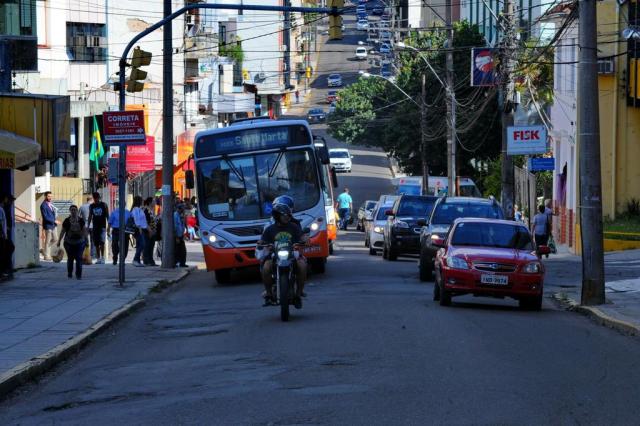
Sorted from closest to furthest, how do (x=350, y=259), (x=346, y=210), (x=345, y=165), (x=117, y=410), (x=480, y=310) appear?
(x=117, y=410) < (x=480, y=310) < (x=350, y=259) < (x=346, y=210) < (x=345, y=165)

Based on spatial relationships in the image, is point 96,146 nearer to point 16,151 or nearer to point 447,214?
point 447,214

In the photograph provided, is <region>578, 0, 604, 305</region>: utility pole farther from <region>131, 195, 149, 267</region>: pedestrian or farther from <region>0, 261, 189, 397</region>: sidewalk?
<region>131, 195, 149, 267</region>: pedestrian

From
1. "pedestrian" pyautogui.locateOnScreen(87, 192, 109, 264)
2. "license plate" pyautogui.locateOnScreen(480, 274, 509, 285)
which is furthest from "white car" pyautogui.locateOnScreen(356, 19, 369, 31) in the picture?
"license plate" pyautogui.locateOnScreen(480, 274, 509, 285)

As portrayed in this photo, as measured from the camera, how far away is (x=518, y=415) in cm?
891

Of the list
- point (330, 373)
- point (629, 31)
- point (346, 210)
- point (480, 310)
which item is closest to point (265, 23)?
point (346, 210)

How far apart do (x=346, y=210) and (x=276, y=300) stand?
4458cm

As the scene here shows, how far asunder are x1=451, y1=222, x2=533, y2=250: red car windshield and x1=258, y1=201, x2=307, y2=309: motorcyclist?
12.9 feet

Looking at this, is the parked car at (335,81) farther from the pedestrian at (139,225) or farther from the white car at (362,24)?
the pedestrian at (139,225)

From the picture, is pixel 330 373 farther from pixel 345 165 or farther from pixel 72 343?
pixel 345 165

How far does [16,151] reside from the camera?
2142cm

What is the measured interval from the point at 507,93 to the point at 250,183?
51.8 ft

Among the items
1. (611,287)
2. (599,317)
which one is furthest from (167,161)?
(599,317)

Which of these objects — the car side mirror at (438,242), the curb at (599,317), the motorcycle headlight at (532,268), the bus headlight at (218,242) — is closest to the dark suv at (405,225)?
the bus headlight at (218,242)

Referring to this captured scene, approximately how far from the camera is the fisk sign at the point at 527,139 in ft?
123
